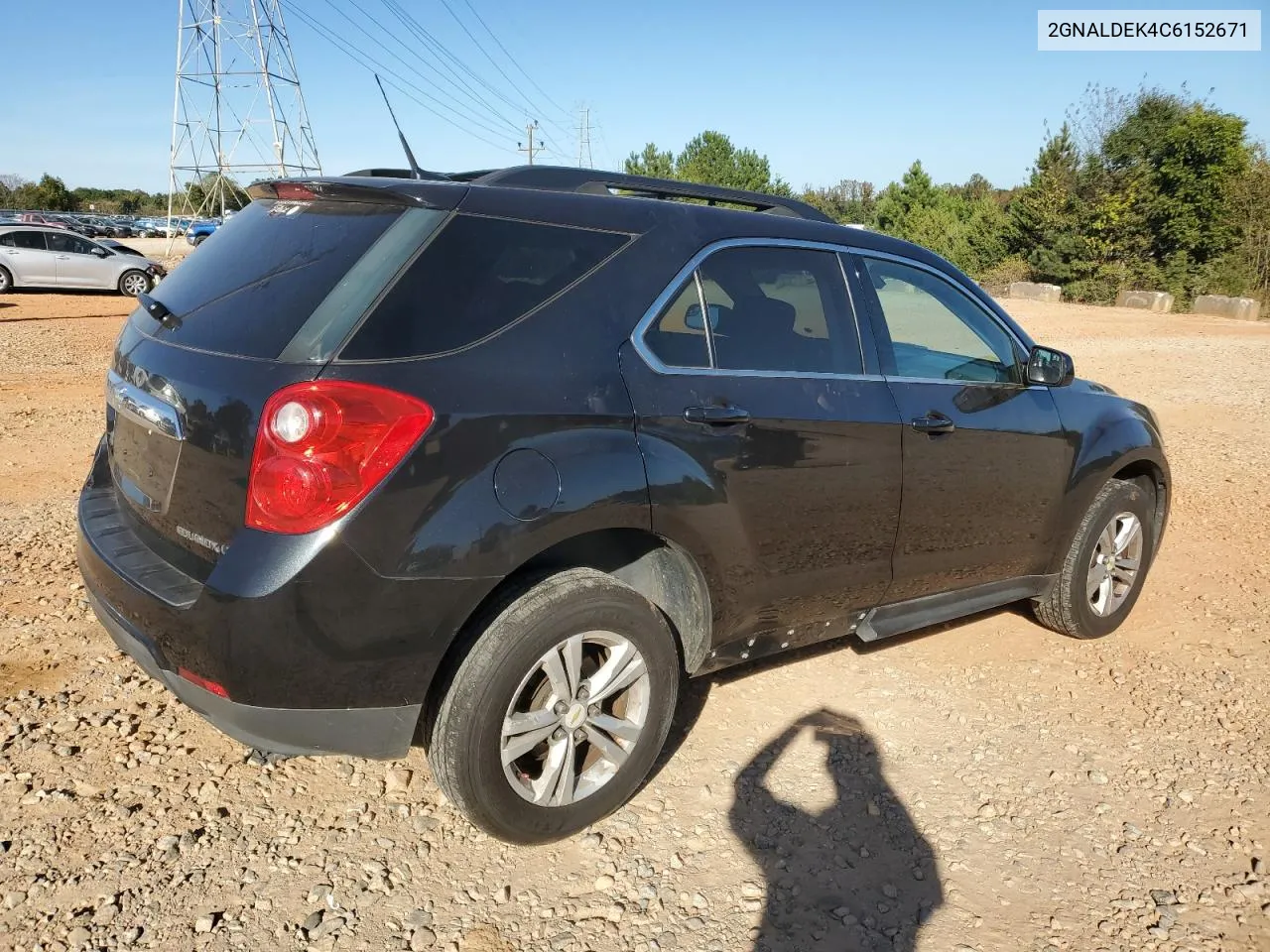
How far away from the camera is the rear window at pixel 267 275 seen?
8.61 ft

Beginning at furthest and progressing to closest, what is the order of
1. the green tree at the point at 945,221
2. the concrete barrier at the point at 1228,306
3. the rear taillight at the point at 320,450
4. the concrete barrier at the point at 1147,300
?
the green tree at the point at 945,221, the concrete barrier at the point at 1147,300, the concrete barrier at the point at 1228,306, the rear taillight at the point at 320,450

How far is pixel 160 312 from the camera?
118 inches

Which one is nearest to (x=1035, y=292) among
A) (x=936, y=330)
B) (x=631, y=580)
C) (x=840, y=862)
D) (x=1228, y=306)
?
(x=1228, y=306)

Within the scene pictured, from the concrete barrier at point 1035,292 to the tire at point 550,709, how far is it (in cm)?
3022

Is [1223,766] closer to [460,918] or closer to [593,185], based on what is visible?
[460,918]

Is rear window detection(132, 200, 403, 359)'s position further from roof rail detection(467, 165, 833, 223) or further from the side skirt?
the side skirt

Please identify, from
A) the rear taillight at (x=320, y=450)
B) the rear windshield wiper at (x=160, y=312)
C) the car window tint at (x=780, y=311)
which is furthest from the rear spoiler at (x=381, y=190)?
the car window tint at (x=780, y=311)

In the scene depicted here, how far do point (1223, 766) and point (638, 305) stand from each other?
2788 mm

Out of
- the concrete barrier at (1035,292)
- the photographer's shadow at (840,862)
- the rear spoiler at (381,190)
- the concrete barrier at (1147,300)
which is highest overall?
Answer: the concrete barrier at (1035,292)

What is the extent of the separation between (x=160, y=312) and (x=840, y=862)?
105 inches

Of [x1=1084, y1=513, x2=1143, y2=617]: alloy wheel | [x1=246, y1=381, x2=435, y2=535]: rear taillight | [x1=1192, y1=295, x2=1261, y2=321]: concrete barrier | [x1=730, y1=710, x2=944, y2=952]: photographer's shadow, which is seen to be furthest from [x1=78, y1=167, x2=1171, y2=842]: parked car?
[x1=1192, y1=295, x2=1261, y2=321]: concrete barrier

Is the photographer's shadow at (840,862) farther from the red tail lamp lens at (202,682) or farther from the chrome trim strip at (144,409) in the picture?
the chrome trim strip at (144,409)

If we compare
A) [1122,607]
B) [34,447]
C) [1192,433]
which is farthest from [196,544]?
[1192,433]

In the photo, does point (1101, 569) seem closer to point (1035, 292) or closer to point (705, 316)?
point (705, 316)
